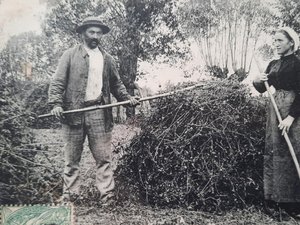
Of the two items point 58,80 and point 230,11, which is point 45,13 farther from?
point 230,11

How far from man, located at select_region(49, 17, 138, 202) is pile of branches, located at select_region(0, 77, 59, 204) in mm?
221

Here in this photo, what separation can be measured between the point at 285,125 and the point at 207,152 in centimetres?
64

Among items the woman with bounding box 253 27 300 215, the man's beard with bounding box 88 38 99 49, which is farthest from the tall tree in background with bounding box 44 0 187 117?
the woman with bounding box 253 27 300 215

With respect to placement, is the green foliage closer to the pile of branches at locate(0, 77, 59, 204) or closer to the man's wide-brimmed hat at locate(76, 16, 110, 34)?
the man's wide-brimmed hat at locate(76, 16, 110, 34)

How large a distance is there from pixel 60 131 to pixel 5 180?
615mm

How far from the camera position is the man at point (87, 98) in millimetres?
3266

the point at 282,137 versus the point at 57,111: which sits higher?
the point at 57,111

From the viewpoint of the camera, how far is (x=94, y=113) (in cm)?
330

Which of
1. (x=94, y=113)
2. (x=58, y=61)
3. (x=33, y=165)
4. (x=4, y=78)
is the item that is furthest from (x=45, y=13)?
(x=33, y=165)

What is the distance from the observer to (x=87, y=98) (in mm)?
3273

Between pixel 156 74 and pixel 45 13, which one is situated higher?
pixel 45 13

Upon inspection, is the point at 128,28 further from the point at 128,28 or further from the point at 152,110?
the point at 152,110

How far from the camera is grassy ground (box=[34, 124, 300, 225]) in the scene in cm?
303

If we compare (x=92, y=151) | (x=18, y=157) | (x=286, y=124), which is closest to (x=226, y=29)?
(x=286, y=124)
